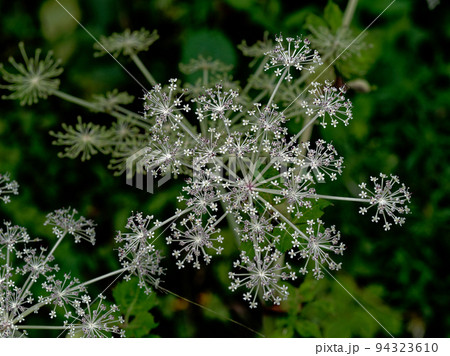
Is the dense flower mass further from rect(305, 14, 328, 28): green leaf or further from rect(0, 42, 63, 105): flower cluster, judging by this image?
rect(0, 42, 63, 105): flower cluster

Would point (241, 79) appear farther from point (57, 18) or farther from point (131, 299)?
point (131, 299)

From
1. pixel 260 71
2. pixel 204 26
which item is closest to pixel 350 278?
pixel 260 71

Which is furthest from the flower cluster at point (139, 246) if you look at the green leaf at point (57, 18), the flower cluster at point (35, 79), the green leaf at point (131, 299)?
the green leaf at point (57, 18)

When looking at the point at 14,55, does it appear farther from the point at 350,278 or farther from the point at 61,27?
the point at 350,278

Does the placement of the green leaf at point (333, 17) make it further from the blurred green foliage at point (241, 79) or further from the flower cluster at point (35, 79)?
the flower cluster at point (35, 79)

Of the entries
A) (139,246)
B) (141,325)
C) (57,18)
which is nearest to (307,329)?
(141,325)

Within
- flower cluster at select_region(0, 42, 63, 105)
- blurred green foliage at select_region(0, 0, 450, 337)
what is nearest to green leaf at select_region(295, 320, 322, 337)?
blurred green foliage at select_region(0, 0, 450, 337)
